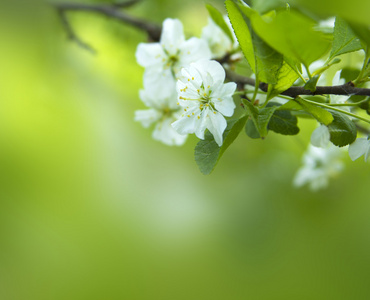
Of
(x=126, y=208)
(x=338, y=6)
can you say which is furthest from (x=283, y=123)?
(x=126, y=208)

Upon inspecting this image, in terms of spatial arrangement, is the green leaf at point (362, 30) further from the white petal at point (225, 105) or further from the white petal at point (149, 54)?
the white petal at point (149, 54)

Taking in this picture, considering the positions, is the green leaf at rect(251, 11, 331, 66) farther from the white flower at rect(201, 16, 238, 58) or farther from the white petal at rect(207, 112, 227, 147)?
the white flower at rect(201, 16, 238, 58)

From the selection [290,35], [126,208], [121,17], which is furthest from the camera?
[126,208]

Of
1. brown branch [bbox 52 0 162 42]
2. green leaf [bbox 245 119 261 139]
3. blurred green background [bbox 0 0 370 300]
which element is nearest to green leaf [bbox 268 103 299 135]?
green leaf [bbox 245 119 261 139]

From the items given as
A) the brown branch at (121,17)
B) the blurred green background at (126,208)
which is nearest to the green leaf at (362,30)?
the brown branch at (121,17)

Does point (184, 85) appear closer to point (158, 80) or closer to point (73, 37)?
point (158, 80)

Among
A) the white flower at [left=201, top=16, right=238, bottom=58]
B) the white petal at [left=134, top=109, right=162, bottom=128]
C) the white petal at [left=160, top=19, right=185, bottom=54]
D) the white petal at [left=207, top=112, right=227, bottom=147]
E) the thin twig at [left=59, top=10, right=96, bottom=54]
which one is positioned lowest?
the white petal at [left=207, top=112, right=227, bottom=147]

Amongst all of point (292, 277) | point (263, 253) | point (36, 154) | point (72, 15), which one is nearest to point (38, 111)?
point (36, 154)
